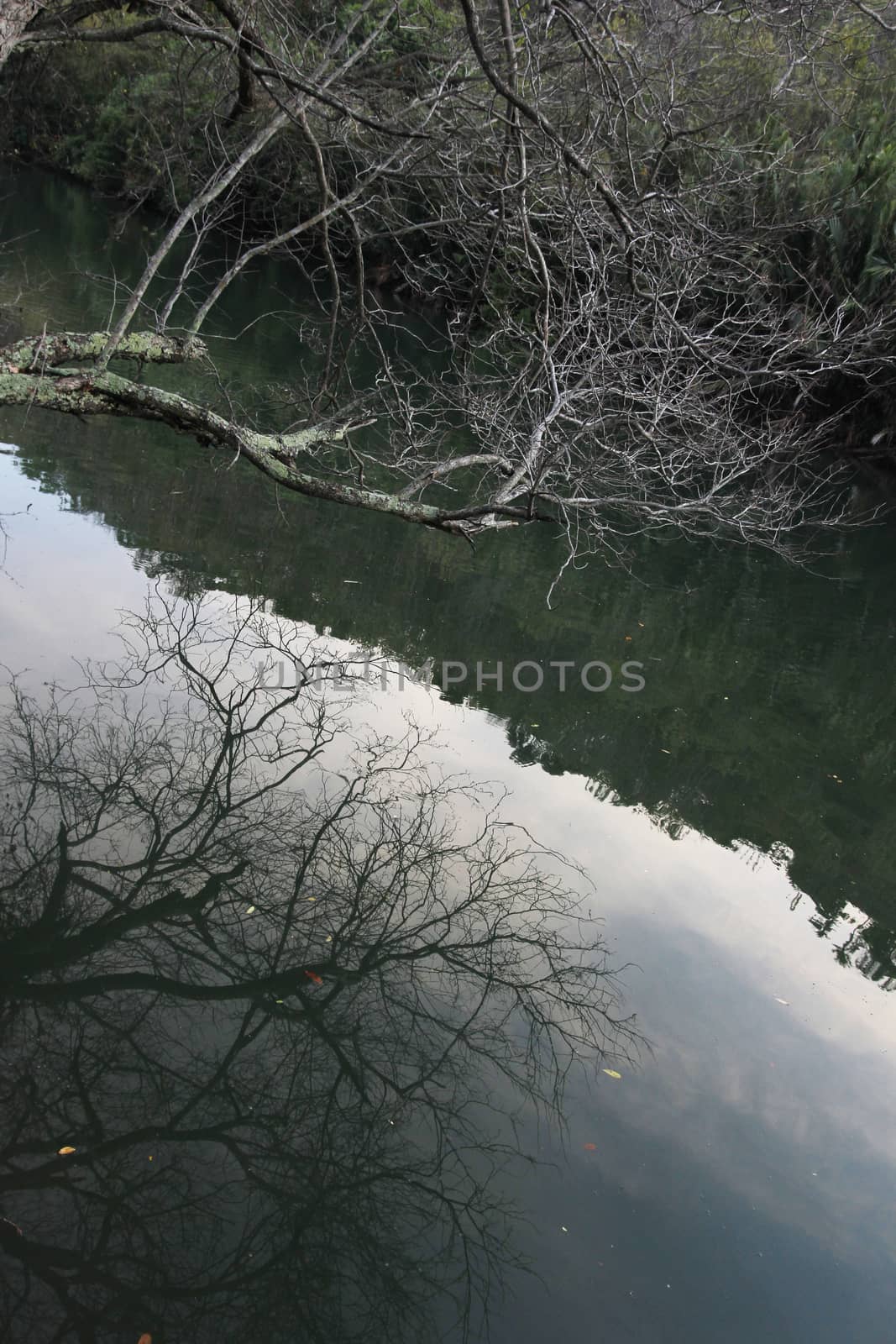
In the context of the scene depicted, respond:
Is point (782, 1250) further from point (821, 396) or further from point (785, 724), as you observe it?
point (821, 396)

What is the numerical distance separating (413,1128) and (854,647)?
7.15m

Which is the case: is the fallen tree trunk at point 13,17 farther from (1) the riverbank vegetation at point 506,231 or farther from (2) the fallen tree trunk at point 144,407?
(2) the fallen tree trunk at point 144,407

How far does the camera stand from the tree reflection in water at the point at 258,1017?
3.01 meters

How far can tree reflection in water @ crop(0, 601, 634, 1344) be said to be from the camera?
301 centimetres

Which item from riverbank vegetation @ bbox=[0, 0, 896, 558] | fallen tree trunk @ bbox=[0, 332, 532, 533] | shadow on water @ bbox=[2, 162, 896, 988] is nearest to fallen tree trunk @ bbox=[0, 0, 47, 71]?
A: riverbank vegetation @ bbox=[0, 0, 896, 558]

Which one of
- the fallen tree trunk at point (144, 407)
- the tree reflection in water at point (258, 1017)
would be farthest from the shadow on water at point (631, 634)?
the fallen tree trunk at point (144, 407)

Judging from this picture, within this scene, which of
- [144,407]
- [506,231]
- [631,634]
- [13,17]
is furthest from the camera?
[631,634]

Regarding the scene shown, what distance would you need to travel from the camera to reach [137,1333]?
278cm

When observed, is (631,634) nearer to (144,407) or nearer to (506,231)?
(506,231)

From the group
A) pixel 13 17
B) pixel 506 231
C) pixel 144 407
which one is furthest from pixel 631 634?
pixel 13 17

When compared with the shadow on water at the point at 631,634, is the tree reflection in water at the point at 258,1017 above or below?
below

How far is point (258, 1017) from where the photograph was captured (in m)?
3.91

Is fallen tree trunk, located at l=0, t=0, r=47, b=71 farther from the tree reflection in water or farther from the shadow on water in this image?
the tree reflection in water

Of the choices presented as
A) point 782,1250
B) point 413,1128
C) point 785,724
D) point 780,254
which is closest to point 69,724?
point 413,1128
